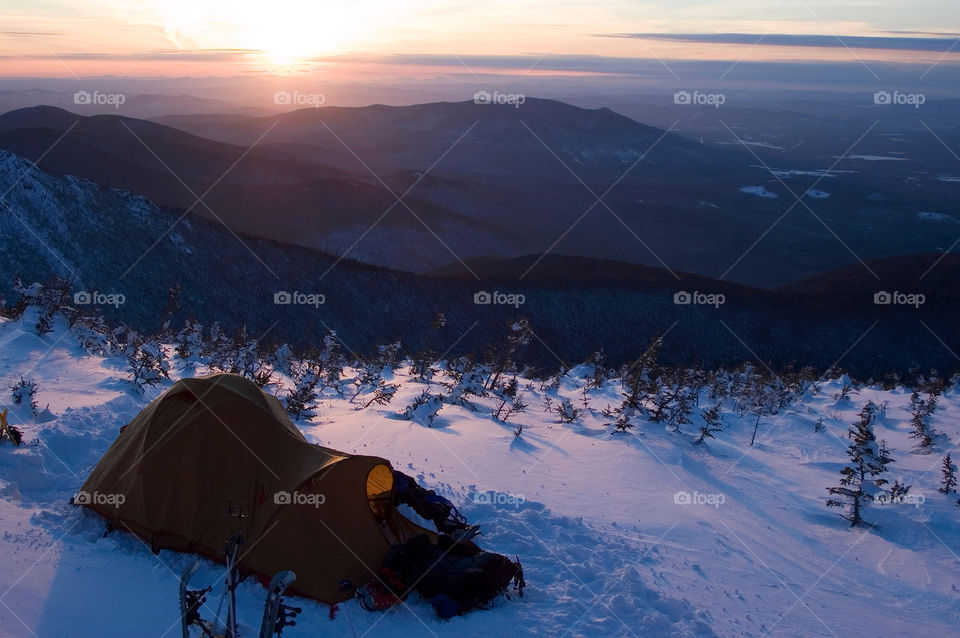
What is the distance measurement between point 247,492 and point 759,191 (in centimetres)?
9931

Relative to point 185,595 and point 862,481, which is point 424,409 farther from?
point 185,595

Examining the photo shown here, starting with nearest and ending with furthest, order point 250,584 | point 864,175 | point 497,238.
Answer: point 250,584
point 497,238
point 864,175

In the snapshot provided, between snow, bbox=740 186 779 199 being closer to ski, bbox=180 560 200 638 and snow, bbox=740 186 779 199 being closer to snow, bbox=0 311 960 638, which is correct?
snow, bbox=0 311 960 638

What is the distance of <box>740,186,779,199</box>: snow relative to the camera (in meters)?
94.1

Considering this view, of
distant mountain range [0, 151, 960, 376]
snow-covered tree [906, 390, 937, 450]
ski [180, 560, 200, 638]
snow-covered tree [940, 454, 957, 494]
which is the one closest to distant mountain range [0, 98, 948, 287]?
distant mountain range [0, 151, 960, 376]

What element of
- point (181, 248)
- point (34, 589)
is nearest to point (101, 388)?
point (34, 589)

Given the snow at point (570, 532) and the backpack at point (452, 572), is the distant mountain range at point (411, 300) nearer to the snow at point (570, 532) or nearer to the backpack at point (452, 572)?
the snow at point (570, 532)

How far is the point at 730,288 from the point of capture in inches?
1441

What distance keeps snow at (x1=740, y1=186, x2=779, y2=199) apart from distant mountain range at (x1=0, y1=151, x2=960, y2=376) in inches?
2379

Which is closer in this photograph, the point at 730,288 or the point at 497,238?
the point at 730,288

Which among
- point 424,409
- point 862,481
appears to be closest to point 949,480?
point 862,481

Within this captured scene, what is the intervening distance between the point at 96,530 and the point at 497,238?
2178 inches

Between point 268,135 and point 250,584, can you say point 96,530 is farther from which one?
point 268,135

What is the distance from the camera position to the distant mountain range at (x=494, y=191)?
180ft
